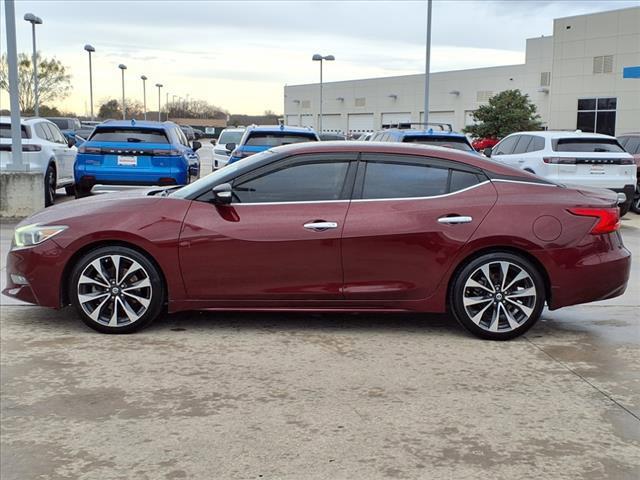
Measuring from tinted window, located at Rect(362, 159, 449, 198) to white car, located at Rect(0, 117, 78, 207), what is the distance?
28.4 feet

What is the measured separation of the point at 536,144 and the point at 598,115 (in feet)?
101

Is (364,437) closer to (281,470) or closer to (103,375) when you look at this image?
(281,470)

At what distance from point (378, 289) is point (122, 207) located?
210 cm

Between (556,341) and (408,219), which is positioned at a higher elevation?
(408,219)

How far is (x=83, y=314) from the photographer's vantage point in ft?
18.3

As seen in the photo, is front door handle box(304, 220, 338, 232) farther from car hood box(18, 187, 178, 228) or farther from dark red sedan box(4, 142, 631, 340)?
car hood box(18, 187, 178, 228)

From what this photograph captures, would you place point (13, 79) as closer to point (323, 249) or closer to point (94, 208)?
point (94, 208)

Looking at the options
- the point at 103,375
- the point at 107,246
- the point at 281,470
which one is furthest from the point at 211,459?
the point at 107,246

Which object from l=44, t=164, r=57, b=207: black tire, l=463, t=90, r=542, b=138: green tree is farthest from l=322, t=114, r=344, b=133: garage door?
l=44, t=164, r=57, b=207: black tire

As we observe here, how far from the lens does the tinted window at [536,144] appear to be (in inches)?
531

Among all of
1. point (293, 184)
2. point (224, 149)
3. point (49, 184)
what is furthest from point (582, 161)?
point (224, 149)

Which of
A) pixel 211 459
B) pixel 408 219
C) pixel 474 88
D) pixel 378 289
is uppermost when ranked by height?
pixel 474 88

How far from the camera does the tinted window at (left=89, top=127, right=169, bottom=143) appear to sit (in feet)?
38.8

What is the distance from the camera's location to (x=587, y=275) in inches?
223
